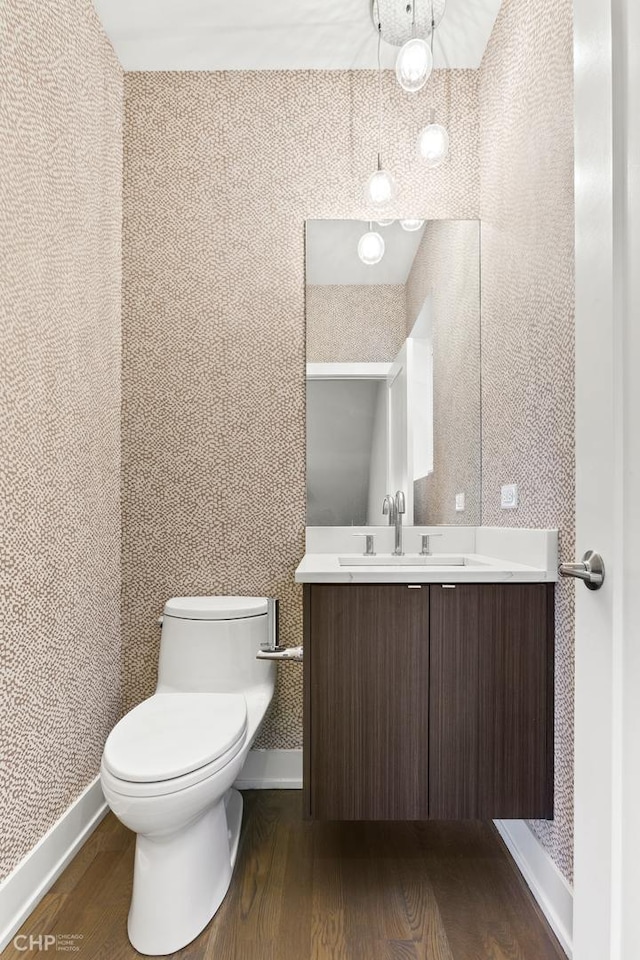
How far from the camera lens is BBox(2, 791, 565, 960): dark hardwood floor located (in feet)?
4.61

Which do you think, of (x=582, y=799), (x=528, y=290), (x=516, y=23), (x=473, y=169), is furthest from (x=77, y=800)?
(x=516, y=23)

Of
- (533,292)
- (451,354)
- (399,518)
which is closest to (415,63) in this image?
(533,292)

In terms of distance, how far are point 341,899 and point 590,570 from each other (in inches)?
49.6

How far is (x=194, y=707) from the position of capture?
170 cm

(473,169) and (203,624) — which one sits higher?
(473,169)

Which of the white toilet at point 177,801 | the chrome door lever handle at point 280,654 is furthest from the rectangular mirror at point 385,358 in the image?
the white toilet at point 177,801

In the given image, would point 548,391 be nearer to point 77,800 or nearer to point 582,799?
point 582,799

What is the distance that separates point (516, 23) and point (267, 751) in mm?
2652

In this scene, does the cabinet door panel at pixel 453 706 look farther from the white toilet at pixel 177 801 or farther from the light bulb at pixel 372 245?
the light bulb at pixel 372 245

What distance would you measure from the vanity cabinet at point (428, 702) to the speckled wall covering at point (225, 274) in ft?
2.49

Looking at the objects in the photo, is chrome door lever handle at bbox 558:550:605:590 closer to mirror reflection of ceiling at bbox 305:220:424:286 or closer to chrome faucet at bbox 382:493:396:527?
chrome faucet at bbox 382:493:396:527

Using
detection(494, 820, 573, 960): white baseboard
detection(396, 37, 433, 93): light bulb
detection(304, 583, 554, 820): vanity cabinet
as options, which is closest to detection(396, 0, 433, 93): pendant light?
detection(396, 37, 433, 93): light bulb

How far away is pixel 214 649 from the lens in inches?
82.3

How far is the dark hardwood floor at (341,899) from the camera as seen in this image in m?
1.40
